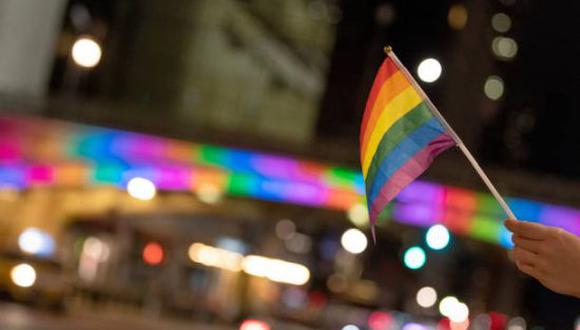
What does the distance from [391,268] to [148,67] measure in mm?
→ 11339

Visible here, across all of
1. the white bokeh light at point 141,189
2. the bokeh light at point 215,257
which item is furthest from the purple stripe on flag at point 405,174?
the bokeh light at point 215,257

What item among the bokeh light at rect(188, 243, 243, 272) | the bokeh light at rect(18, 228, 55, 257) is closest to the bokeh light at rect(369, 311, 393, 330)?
the bokeh light at rect(188, 243, 243, 272)

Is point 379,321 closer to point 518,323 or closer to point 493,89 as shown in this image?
point 518,323

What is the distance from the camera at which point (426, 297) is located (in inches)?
1590

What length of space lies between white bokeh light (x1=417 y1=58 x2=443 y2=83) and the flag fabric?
23682mm

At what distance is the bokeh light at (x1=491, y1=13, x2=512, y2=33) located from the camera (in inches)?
1305

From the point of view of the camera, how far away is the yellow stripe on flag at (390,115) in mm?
5016

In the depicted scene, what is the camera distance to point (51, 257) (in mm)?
27438

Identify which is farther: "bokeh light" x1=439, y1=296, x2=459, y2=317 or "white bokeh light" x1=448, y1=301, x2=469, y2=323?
"bokeh light" x1=439, y1=296, x2=459, y2=317

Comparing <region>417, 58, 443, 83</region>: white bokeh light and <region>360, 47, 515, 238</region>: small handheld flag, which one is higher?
<region>417, 58, 443, 83</region>: white bokeh light

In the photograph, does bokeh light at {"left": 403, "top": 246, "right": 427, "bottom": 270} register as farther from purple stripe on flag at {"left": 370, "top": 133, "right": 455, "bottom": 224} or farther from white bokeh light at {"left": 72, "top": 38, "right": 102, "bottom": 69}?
purple stripe on flag at {"left": 370, "top": 133, "right": 455, "bottom": 224}

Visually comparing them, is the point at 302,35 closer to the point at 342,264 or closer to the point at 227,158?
the point at 227,158

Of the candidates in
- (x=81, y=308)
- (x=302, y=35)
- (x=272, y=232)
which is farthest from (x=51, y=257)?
(x=272, y=232)

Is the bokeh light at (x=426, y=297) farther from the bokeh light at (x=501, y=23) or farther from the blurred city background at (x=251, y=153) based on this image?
the bokeh light at (x=501, y=23)
